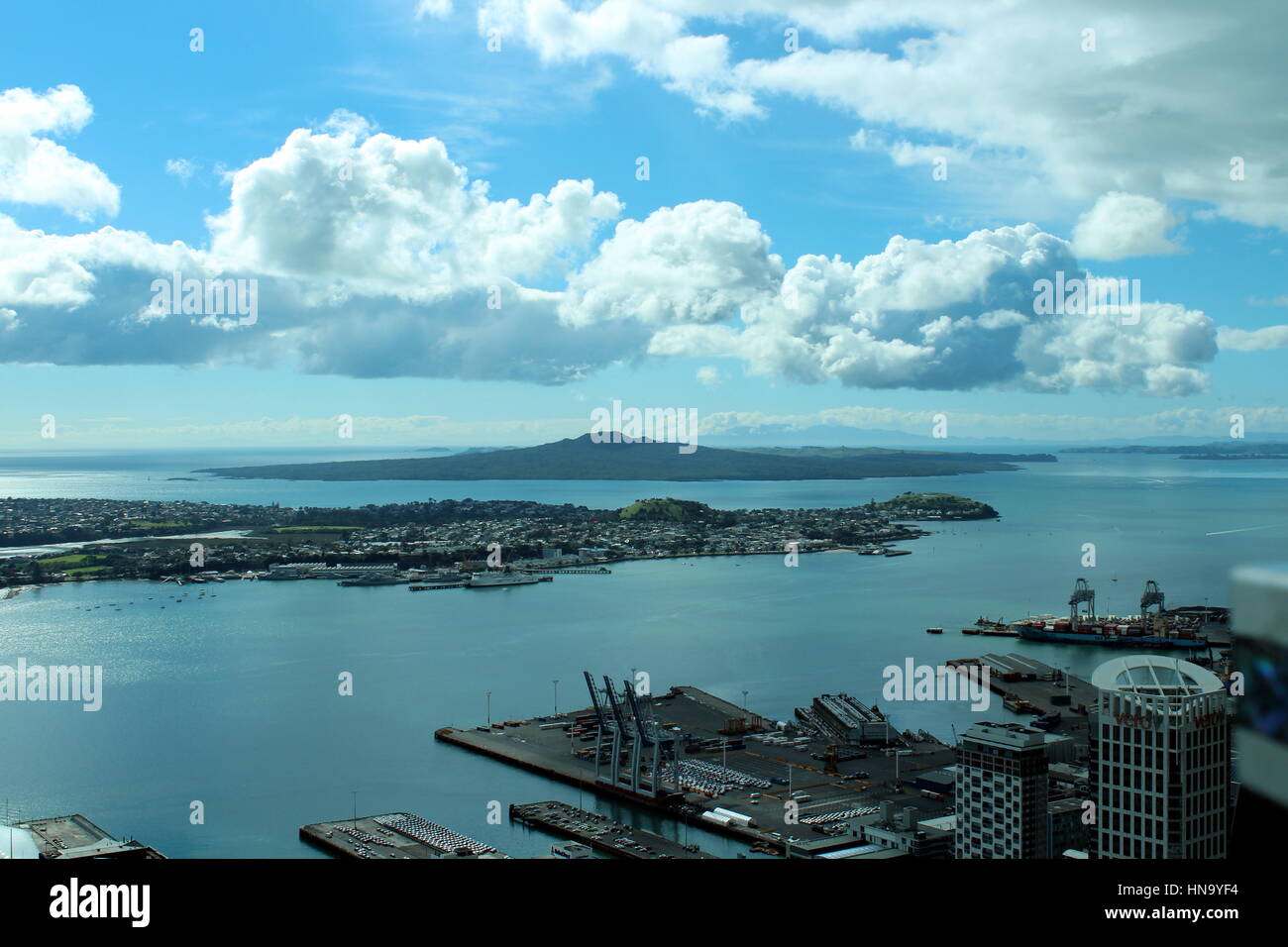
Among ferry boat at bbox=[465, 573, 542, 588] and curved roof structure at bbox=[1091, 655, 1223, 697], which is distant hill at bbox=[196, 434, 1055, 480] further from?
curved roof structure at bbox=[1091, 655, 1223, 697]

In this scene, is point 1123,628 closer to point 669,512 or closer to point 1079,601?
point 1079,601

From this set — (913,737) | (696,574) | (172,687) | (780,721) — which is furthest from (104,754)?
(696,574)

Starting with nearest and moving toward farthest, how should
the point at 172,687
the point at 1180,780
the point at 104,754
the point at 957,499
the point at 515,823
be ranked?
the point at 1180,780 < the point at 515,823 < the point at 104,754 < the point at 172,687 < the point at 957,499

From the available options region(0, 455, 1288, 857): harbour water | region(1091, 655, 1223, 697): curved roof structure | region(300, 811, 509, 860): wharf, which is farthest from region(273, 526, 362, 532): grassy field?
region(1091, 655, 1223, 697): curved roof structure

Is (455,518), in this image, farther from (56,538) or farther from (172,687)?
(172,687)

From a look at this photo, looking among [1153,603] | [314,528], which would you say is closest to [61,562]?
[314,528]

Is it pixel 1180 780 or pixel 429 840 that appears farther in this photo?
pixel 429 840
